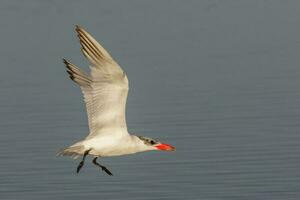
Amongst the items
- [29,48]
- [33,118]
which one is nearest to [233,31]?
[29,48]

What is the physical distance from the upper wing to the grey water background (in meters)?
4.88

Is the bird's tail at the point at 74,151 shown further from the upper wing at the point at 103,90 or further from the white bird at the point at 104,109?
the upper wing at the point at 103,90

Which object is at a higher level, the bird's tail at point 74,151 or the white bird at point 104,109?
the white bird at point 104,109

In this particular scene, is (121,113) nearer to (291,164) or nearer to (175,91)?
(291,164)

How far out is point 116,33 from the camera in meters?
33.8

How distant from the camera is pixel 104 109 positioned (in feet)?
44.3

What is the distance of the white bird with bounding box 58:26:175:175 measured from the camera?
13188 mm

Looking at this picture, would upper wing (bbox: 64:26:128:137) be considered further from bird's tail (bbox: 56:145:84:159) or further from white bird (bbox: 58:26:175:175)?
bird's tail (bbox: 56:145:84:159)

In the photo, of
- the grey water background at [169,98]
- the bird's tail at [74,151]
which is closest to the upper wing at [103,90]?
the bird's tail at [74,151]

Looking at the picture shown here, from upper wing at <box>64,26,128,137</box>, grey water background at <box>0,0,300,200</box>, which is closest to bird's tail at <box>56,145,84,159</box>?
upper wing at <box>64,26,128,137</box>

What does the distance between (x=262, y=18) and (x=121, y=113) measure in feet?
78.0

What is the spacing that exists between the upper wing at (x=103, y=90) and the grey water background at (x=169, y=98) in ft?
16.0

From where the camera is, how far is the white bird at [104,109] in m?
13.2

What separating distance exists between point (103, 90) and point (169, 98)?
40.1 feet
